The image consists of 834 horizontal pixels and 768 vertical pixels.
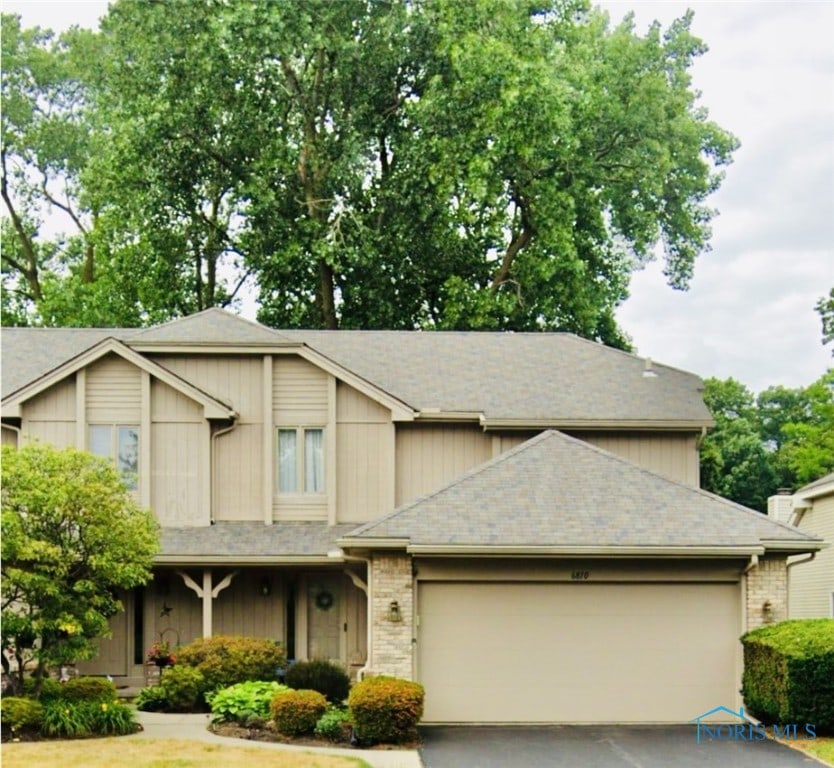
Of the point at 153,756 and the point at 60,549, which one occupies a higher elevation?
the point at 60,549

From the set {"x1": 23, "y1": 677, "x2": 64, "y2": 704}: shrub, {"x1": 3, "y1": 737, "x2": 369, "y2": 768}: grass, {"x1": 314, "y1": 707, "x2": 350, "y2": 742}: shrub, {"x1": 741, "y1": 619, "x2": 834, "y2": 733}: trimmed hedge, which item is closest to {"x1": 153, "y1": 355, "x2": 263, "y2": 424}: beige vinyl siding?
{"x1": 23, "y1": 677, "x2": 64, "y2": 704}: shrub

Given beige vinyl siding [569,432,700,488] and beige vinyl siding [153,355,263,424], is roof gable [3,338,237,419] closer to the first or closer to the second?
beige vinyl siding [153,355,263,424]

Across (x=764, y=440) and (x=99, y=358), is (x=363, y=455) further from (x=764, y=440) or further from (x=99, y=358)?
(x=764, y=440)

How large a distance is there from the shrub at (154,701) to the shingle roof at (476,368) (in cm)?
677

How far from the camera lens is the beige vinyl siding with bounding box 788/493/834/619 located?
26.5 metres

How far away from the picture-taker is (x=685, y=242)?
125 feet

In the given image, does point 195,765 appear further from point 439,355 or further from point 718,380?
point 718,380

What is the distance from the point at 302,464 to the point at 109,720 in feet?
24.9

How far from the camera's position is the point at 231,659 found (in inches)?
729

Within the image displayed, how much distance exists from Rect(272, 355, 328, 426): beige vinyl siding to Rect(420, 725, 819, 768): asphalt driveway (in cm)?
717

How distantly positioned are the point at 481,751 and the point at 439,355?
1136 cm

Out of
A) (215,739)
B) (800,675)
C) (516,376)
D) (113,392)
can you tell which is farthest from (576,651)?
(113,392)

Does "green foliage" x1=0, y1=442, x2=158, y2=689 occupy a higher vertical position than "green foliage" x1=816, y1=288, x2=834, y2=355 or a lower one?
lower

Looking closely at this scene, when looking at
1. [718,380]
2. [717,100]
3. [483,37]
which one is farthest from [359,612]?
[718,380]
